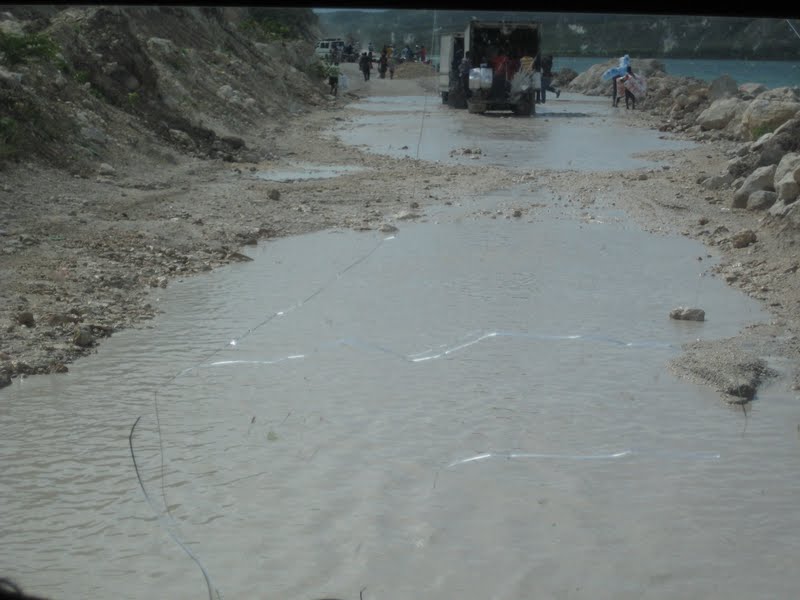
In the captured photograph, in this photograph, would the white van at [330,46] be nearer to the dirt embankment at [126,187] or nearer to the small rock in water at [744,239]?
the dirt embankment at [126,187]

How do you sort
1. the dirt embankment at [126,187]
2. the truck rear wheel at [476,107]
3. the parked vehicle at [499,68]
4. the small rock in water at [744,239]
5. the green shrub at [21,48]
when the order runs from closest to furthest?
the dirt embankment at [126,187], the small rock in water at [744,239], the green shrub at [21,48], the parked vehicle at [499,68], the truck rear wheel at [476,107]

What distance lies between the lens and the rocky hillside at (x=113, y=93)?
40.0 ft

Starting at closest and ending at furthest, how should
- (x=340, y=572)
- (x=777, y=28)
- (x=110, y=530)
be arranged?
(x=777, y=28), (x=340, y=572), (x=110, y=530)

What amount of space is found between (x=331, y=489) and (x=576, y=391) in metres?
2.05

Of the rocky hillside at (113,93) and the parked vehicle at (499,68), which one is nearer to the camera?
the rocky hillside at (113,93)

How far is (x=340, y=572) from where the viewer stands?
411 cm

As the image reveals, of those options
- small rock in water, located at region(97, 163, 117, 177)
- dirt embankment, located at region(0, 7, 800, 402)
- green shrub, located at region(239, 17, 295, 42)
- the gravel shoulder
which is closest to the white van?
green shrub, located at region(239, 17, 295, 42)

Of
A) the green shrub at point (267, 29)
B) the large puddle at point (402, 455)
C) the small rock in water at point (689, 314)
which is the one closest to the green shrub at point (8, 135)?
the large puddle at point (402, 455)

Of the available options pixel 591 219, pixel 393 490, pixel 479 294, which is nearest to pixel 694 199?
pixel 591 219

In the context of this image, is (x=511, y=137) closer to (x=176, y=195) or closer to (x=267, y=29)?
(x=176, y=195)

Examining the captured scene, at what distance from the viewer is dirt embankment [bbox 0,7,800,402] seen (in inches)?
283

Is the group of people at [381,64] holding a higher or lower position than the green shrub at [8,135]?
lower

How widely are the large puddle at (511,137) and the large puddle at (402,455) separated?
920 centimetres

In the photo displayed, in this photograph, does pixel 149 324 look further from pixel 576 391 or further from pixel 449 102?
pixel 449 102
